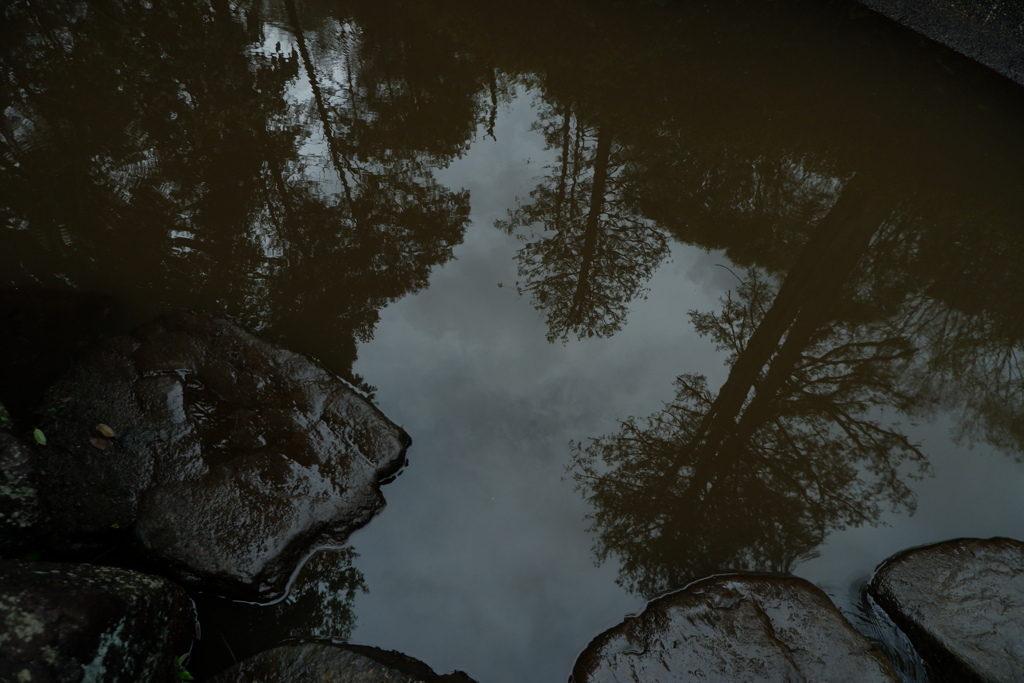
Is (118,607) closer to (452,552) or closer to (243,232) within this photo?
(452,552)

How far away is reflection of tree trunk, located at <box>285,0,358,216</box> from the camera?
183 inches

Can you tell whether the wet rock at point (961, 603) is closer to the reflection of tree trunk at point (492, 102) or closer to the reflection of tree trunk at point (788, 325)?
the reflection of tree trunk at point (788, 325)

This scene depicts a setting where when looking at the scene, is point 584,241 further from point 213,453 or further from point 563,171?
point 213,453

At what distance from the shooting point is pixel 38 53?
5492mm

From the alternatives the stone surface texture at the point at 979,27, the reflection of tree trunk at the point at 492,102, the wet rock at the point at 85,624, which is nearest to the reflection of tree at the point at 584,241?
the reflection of tree trunk at the point at 492,102

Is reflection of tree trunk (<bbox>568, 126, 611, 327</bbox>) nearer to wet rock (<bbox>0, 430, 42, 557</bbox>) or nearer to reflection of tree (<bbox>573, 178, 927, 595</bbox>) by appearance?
reflection of tree (<bbox>573, 178, 927, 595</bbox>)

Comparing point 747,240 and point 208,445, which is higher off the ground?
point 747,240

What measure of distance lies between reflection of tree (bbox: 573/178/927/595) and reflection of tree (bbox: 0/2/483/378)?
1.91m

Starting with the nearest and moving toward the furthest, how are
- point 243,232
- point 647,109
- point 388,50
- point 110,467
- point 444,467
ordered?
point 110,467 < point 444,467 < point 243,232 < point 647,109 < point 388,50

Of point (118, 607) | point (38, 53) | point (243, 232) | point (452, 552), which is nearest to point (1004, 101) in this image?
point (452, 552)

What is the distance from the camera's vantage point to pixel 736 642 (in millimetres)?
2465

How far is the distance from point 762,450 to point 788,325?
1.10 metres

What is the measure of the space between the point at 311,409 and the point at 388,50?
15.1 feet

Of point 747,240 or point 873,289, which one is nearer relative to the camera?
point 873,289
